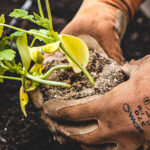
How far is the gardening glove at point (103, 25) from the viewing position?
117 cm

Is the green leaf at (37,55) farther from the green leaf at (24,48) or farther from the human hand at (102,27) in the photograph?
the human hand at (102,27)

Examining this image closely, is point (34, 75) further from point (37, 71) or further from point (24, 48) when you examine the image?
point (24, 48)

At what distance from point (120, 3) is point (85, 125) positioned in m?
0.98

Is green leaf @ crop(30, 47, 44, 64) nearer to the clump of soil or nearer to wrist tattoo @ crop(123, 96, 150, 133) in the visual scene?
the clump of soil

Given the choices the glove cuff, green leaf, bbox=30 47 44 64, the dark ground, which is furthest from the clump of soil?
the glove cuff

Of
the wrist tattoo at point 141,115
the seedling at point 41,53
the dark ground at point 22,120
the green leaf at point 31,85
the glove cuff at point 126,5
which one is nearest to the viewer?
the wrist tattoo at point 141,115

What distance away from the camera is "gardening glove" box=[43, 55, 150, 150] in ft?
2.56

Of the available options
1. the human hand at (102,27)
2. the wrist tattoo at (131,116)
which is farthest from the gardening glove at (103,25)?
the wrist tattoo at (131,116)

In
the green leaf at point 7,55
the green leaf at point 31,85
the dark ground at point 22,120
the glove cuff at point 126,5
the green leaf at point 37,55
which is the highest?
the glove cuff at point 126,5

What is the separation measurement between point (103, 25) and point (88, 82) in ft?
1.37

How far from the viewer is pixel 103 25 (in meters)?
1.18

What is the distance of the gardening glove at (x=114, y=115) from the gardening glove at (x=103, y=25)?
29cm

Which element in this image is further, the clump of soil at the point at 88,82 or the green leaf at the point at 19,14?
the clump of soil at the point at 88,82

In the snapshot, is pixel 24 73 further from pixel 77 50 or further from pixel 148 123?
pixel 148 123
